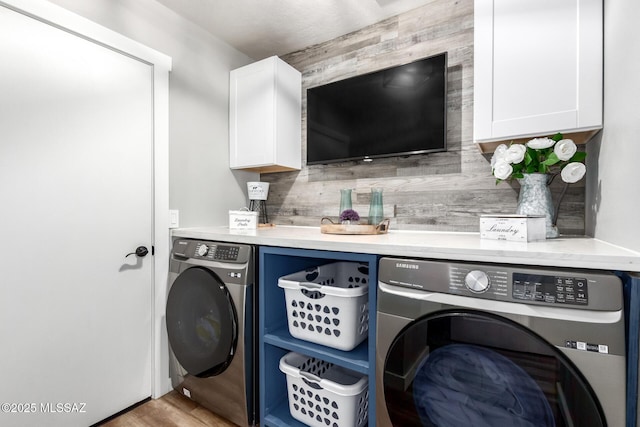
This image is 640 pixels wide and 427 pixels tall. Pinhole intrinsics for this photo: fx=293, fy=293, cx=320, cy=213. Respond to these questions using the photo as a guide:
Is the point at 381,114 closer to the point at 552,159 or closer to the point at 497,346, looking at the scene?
the point at 552,159

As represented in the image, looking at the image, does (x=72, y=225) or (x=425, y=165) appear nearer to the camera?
(x=72, y=225)

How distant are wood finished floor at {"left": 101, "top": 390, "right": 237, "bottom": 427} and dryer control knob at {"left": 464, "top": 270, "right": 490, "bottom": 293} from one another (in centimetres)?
153

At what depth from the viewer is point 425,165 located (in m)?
1.97

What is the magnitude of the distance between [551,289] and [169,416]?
2051 mm

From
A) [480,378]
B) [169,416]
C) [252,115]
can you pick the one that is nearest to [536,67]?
[480,378]

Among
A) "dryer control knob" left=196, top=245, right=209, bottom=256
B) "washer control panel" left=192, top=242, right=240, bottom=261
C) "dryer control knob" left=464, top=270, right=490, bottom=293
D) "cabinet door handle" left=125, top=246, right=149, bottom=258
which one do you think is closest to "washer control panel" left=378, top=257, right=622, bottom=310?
"dryer control knob" left=464, top=270, right=490, bottom=293

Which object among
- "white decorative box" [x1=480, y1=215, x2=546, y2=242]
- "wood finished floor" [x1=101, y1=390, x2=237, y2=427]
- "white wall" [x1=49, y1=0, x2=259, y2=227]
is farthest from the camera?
"white wall" [x1=49, y1=0, x2=259, y2=227]

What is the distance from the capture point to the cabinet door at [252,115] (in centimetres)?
226

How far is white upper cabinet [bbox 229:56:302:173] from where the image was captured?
7.39 ft

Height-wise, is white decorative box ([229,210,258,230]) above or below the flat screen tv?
below

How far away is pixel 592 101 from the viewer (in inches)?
48.8

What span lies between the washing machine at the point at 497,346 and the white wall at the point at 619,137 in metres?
0.28

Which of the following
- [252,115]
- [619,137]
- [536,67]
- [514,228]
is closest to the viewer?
[619,137]

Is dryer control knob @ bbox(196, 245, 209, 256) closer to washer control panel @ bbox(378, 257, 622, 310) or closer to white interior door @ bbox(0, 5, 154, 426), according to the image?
white interior door @ bbox(0, 5, 154, 426)
